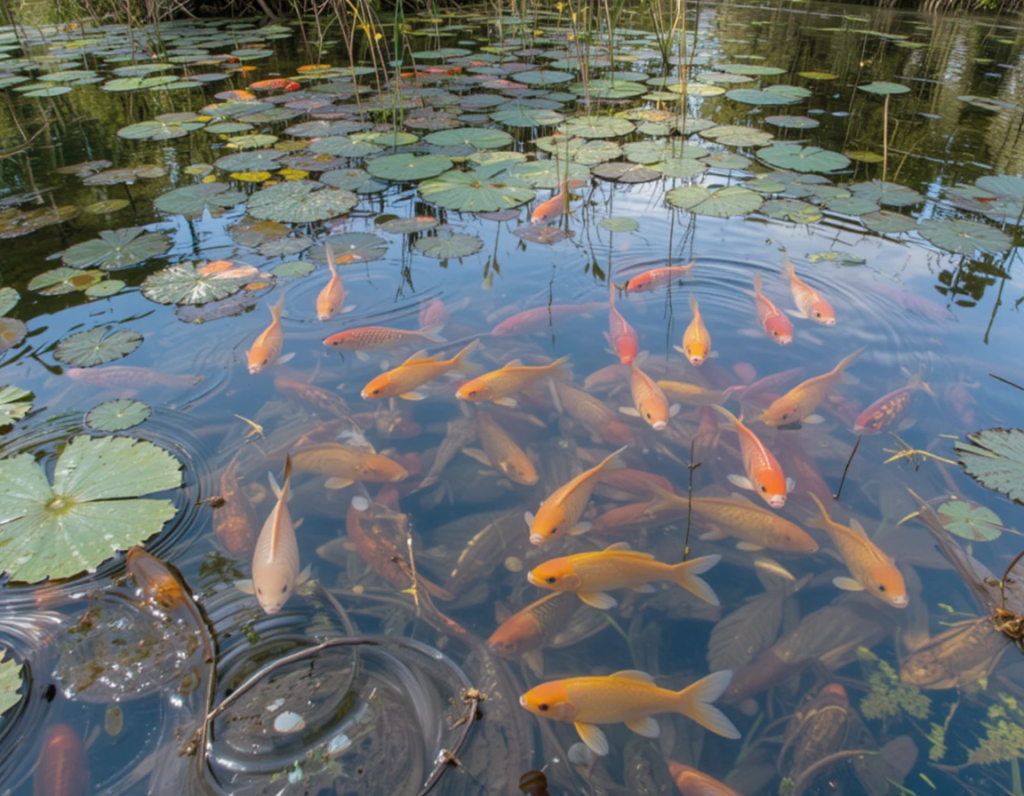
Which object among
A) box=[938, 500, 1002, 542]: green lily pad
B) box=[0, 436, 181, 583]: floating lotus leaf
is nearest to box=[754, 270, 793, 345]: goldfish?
box=[938, 500, 1002, 542]: green lily pad

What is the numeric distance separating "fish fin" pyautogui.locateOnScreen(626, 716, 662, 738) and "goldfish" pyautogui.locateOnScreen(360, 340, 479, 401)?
158cm

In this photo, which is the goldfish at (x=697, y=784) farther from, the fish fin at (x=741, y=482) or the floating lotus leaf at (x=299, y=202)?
the floating lotus leaf at (x=299, y=202)

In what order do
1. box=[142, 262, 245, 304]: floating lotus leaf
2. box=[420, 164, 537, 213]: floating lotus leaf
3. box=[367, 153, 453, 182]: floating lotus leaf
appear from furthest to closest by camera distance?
box=[367, 153, 453, 182]: floating lotus leaf → box=[420, 164, 537, 213]: floating lotus leaf → box=[142, 262, 245, 304]: floating lotus leaf

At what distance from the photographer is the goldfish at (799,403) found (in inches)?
97.6

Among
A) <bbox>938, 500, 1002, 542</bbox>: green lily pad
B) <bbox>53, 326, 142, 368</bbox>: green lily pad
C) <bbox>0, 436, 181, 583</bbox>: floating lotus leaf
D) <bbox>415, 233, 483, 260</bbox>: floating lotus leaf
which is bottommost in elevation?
<bbox>938, 500, 1002, 542</bbox>: green lily pad

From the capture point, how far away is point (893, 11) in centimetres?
1381

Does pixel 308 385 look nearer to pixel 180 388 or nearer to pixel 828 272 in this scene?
pixel 180 388

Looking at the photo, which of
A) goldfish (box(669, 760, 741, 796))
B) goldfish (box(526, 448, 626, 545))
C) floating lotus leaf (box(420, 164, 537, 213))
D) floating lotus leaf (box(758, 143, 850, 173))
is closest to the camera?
goldfish (box(669, 760, 741, 796))

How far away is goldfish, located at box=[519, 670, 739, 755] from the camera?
153 centimetres

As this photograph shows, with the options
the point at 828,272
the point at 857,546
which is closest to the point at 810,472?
the point at 857,546

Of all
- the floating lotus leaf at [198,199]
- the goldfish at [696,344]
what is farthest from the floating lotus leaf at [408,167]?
the goldfish at [696,344]

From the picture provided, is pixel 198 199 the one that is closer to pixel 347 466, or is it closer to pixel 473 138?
pixel 473 138

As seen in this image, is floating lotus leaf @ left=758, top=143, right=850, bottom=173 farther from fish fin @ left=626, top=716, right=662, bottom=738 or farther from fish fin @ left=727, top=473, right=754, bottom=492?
fish fin @ left=626, top=716, right=662, bottom=738

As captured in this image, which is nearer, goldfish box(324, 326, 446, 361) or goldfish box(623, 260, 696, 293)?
goldfish box(324, 326, 446, 361)
